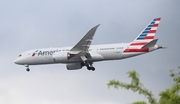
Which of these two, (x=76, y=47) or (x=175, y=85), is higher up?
(x=76, y=47)

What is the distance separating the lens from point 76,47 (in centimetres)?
6238

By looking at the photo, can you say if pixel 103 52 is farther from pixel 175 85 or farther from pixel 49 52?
pixel 175 85

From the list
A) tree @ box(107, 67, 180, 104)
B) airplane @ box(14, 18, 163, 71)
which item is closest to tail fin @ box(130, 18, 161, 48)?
airplane @ box(14, 18, 163, 71)

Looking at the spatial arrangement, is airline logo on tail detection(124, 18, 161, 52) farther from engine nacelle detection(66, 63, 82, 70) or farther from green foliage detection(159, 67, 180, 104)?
green foliage detection(159, 67, 180, 104)

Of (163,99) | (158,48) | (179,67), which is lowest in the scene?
(163,99)

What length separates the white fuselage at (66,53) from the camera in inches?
2410

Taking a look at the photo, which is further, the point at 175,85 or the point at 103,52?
→ the point at 103,52

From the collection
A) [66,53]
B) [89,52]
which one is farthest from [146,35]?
[66,53]

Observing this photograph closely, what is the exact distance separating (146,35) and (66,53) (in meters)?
12.7

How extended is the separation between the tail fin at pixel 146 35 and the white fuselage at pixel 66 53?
68.6 inches

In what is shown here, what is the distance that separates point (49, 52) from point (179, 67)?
4405cm

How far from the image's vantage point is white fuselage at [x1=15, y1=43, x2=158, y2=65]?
6122 cm

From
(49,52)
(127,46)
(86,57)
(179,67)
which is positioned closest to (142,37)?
(127,46)

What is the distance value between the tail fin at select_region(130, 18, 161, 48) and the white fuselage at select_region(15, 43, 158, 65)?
5.71 ft
